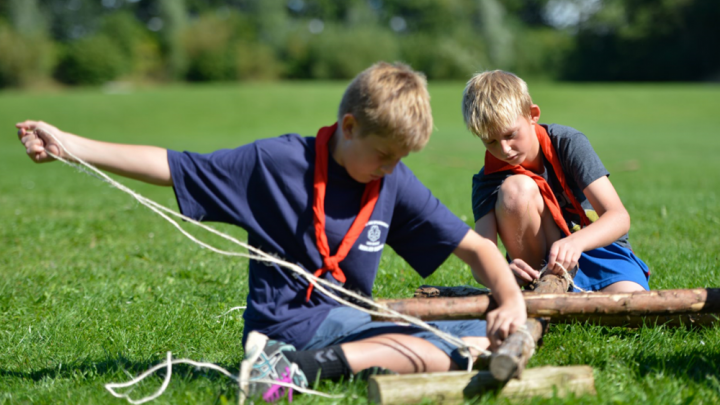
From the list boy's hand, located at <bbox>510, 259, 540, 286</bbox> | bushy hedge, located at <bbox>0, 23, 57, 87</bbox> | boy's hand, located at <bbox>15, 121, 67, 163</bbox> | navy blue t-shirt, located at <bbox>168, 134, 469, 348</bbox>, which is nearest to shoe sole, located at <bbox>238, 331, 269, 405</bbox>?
navy blue t-shirt, located at <bbox>168, 134, 469, 348</bbox>

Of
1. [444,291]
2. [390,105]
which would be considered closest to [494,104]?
[444,291]

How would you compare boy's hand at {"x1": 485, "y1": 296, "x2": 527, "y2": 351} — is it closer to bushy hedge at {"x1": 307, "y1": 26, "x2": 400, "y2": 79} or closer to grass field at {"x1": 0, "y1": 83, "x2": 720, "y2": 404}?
grass field at {"x1": 0, "y1": 83, "x2": 720, "y2": 404}

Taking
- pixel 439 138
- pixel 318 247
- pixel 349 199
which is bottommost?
pixel 439 138

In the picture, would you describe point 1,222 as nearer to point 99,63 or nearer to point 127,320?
point 127,320

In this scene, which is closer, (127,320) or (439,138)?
(127,320)

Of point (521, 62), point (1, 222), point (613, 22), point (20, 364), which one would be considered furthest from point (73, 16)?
point (20, 364)

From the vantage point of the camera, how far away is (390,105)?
2.56 metres

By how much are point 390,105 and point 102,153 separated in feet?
3.69

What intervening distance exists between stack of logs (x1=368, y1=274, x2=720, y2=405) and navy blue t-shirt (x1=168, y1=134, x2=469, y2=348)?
0.26m

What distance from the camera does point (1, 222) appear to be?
7.03m

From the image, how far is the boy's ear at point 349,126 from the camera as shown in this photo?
264 centimetres

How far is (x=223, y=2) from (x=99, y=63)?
3020 cm

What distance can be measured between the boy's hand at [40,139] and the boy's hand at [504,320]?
185 centimetres

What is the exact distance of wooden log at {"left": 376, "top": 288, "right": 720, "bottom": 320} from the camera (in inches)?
117
